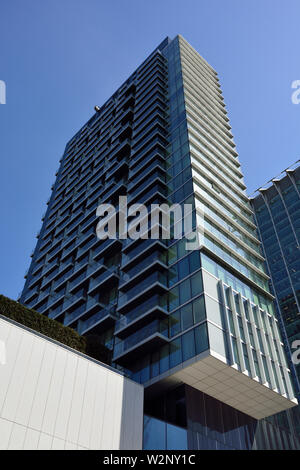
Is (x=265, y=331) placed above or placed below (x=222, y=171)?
below

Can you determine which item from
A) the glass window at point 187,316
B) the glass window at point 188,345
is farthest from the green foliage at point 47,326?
the glass window at point 187,316

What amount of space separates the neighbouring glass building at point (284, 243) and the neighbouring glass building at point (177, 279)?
640 inches

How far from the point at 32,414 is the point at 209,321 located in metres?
13.4

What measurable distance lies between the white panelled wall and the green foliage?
2.99 metres

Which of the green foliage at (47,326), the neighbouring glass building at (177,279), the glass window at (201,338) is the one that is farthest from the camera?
the neighbouring glass building at (177,279)

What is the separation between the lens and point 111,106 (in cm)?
7150

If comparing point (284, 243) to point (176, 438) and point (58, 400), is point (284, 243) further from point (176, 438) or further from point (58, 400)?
point (58, 400)

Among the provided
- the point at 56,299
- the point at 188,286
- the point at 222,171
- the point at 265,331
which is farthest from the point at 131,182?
the point at 265,331

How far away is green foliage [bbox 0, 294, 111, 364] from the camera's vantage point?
79.6ft

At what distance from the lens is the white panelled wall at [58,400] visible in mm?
18562

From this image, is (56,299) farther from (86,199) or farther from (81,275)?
(86,199)

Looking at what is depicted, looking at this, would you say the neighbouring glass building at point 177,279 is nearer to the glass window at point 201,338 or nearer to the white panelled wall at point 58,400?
the glass window at point 201,338

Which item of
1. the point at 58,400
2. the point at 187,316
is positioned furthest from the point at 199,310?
the point at 58,400

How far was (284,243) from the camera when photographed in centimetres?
6569
